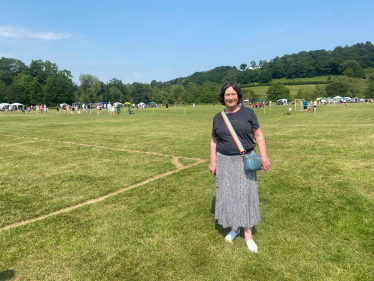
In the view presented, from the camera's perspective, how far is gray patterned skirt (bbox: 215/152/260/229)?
12.5ft

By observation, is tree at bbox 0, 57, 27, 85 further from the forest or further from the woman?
the woman

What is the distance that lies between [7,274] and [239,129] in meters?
3.44

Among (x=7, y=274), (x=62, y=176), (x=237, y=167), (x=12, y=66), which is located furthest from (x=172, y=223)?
(x=12, y=66)

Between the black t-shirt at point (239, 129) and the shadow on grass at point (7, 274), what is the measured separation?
307 centimetres

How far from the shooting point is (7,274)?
3.30 m

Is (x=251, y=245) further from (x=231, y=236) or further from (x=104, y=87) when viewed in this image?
(x=104, y=87)

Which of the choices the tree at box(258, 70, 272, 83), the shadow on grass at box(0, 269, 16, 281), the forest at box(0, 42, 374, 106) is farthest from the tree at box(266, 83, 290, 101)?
the shadow on grass at box(0, 269, 16, 281)

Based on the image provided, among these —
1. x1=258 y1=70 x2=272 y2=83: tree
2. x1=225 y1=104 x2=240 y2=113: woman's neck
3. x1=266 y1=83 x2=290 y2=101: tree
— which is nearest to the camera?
x1=225 y1=104 x2=240 y2=113: woman's neck

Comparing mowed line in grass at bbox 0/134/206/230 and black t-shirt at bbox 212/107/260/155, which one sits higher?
black t-shirt at bbox 212/107/260/155

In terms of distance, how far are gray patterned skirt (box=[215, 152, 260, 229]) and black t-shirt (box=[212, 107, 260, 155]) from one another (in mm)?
138

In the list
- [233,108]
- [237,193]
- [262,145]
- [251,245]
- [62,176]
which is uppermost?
[233,108]

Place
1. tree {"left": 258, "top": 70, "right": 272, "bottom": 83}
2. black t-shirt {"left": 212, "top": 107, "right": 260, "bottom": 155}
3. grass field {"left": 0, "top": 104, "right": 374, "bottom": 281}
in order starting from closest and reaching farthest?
grass field {"left": 0, "top": 104, "right": 374, "bottom": 281} → black t-shirt {"left": 212, "top": 107, "right": 260, "bottom": 155} → tree {"left": 258, "top": 70, "right": 272, "bottom": 83}

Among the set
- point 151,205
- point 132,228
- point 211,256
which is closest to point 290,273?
point 211,256

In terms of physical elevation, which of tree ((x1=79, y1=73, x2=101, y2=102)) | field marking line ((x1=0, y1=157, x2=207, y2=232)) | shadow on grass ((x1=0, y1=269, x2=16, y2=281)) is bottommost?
shadow on grass ((x1=0, y1=269, x2=16, y2=281))
